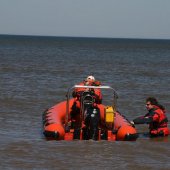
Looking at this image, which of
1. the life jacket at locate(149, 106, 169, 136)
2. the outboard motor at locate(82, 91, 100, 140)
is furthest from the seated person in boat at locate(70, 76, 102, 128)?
the life jacket at locate(149, 106, 169, 136)

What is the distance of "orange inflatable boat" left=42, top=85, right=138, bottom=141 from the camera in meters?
9.98

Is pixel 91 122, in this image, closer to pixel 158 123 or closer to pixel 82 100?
pixel 82 100

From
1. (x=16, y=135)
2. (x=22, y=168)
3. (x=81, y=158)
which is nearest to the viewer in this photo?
(x=22, y=168)

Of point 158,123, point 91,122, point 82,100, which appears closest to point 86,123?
point 91,122

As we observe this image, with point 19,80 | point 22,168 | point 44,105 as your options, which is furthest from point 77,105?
point 19,80

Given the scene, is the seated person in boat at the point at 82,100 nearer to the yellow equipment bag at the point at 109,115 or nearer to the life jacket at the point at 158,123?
the yellow equipment bag at the point at 109,115

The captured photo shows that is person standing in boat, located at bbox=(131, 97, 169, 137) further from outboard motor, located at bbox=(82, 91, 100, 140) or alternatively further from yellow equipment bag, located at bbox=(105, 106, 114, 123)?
outboard motor, located at bbox=(82, 91, 100, 140)

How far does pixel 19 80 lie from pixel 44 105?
8.01 meters

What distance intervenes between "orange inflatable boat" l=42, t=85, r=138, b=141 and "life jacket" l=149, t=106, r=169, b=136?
51 centimetres

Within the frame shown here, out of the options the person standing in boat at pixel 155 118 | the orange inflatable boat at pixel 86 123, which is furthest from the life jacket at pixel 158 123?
the orange inflatable boat at pixel 86 123

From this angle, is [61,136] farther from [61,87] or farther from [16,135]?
[61,87]

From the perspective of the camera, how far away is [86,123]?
1002 centimetres

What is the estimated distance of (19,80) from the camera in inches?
922

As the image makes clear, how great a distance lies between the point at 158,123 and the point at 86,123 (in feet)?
4.94
